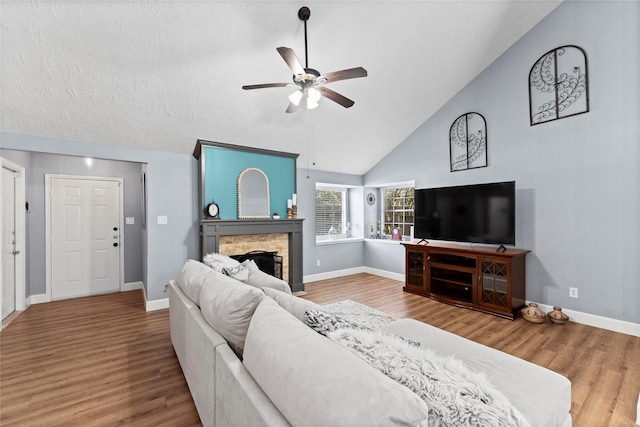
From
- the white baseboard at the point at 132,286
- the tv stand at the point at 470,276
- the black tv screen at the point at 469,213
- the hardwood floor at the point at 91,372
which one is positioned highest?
the black tv screen at the point at 469,213

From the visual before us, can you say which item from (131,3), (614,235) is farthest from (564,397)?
(131,3)

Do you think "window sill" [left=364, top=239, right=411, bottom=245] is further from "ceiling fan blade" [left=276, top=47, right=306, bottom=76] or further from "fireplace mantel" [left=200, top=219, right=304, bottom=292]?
"ceiling fan blade" [left=276, top=47, right=306, bottom=76]

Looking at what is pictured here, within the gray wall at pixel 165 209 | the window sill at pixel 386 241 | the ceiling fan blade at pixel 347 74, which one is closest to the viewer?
the ceiling fan blade at pixel 347 74

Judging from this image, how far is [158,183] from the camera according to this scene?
383 cm

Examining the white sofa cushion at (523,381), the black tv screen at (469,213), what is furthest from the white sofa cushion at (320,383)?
the black tv screen at (469,213)

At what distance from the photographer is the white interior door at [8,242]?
3.30 meters

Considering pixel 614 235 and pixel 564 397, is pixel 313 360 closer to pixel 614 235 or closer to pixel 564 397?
pixel 564 397

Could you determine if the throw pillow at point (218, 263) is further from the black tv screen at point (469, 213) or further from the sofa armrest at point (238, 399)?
the black tv screen at point (469, 213)

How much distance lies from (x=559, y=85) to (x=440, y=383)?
414 centimetres

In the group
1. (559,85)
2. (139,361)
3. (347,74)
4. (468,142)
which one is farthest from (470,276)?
(139,361)

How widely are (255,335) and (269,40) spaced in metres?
2.89

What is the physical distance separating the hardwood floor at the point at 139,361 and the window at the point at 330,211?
2151 mm

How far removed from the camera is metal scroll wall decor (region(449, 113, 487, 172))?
13.3ft

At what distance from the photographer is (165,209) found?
3.86m
